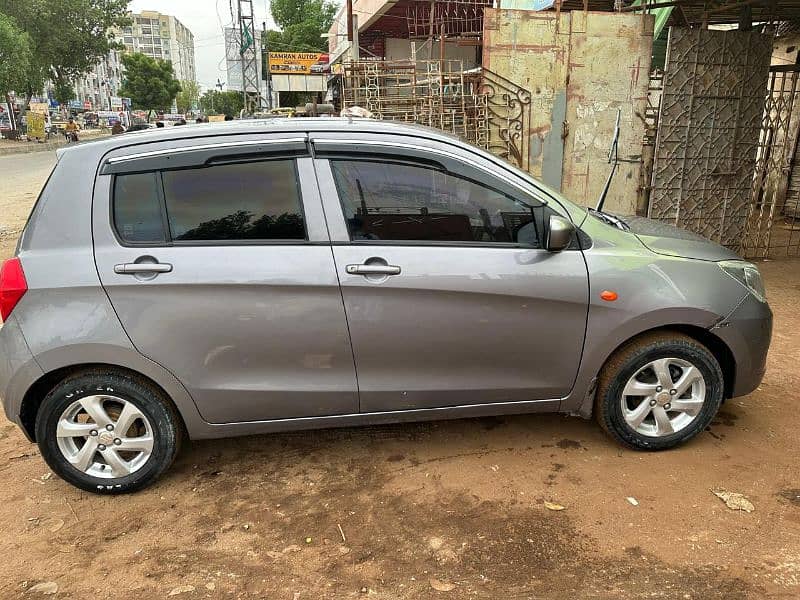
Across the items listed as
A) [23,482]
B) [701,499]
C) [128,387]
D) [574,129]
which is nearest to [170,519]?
[128,387]

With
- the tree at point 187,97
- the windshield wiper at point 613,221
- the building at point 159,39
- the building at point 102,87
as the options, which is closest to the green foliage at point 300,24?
the windshield wiper at point 613,221

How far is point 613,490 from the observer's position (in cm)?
297

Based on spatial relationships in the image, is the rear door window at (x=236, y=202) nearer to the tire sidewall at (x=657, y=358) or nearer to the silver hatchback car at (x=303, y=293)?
the silver hatchback car at (x=303, y=293)

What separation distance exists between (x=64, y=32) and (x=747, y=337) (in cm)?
4530

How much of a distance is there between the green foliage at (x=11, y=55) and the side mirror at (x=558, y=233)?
34500 mm

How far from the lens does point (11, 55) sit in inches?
1144

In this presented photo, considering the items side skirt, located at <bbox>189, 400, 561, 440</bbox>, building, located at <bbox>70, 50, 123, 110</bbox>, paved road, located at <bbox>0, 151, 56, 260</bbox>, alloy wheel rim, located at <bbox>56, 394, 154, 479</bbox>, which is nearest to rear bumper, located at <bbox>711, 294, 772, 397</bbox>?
side skirt, located at <bbox>189, 400, 561, 440</bbox>

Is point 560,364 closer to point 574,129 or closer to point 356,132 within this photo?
point 356,132

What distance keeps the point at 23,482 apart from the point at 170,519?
1.01 m

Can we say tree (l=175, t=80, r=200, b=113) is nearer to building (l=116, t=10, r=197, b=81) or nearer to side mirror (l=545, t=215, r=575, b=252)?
building (l=116, t=10, r=197, b=81)

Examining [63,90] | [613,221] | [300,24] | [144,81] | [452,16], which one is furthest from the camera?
[144,81]

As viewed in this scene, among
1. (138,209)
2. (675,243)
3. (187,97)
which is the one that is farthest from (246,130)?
(187,97)

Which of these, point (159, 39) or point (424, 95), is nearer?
point (424, 95)

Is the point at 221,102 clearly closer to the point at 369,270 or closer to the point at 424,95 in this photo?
the point at 424,95
